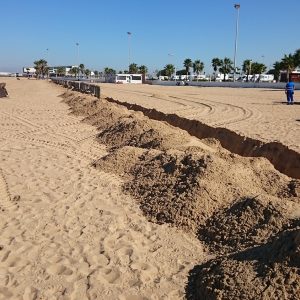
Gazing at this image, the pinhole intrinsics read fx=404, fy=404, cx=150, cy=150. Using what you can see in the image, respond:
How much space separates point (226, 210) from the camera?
214 inches

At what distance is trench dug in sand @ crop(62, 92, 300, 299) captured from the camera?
140 inches

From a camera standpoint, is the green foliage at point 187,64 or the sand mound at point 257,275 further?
the green foliage at point 187,64

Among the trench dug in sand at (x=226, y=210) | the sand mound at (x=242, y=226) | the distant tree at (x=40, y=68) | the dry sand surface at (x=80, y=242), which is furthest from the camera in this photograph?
the distant tree at (x=40, y=68)

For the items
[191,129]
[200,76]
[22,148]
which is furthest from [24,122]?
[200,76]

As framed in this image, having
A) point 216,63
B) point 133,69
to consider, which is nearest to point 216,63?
point 216,63

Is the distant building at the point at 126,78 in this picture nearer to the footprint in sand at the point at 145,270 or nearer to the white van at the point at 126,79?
the white van at the point at 126,79

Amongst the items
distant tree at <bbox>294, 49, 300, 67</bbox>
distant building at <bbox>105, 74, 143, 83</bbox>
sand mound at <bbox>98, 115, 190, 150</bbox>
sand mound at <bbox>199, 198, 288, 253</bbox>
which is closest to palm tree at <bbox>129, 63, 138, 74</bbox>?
distant building at <bbox>105, 74, 143, 83</bbox>

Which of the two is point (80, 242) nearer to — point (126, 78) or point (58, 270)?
point (58, 270)

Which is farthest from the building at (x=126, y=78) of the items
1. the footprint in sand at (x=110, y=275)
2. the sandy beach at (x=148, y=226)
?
the footprint in sand at (x=110, y=275)

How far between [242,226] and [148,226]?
50.5 inches

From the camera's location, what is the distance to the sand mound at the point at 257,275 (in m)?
3.36

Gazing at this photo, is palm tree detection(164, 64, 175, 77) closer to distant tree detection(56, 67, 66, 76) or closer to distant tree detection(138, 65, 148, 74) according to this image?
distant tree detection(138, 65, 148, 74)

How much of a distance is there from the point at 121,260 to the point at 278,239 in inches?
68.6

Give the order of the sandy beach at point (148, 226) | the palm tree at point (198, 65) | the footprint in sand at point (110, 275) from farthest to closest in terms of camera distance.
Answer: the palm tree at point (198, 65)
the footprint in sand at point (110, 275)
the sandy beach at point (148, 226)
